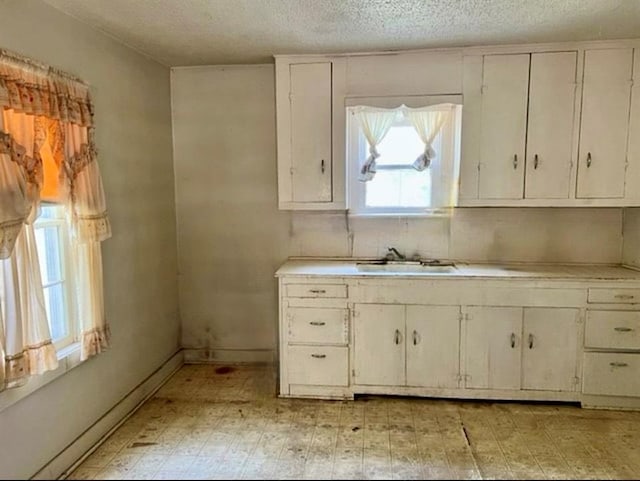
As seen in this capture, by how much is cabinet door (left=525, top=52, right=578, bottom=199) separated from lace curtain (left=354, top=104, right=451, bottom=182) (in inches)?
23.7

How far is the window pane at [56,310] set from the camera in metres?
2.37

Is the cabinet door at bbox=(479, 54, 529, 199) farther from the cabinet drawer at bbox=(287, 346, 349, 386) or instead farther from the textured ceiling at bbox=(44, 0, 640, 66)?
the cabinet drawer at bbox=(287, 346, 349, 386)

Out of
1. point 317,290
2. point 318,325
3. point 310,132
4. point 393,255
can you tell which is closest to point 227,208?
point 310,132

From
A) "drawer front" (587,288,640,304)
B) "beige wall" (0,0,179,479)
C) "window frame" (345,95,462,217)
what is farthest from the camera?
"window frame" (345,95,462,217)

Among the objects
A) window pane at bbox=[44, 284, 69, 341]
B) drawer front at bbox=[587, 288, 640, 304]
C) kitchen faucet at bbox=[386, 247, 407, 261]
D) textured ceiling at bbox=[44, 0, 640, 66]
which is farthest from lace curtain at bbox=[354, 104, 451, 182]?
window pane at bbox=[44, 284, 69, 341]

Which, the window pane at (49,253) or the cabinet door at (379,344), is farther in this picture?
the cabinet door at (379,344)

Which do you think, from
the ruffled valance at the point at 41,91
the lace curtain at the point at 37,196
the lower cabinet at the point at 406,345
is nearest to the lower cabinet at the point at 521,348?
the lower cabinet at the point at 406,345

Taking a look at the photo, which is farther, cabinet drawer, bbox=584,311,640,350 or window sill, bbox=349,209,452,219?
window sill, bbox=349,209,452,219

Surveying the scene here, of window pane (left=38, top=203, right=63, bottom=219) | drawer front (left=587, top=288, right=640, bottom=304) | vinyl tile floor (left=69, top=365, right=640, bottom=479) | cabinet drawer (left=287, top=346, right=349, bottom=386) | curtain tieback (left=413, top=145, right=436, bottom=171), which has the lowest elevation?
vinyl tile floor (left=69, top=365, right=640, bottom=479)

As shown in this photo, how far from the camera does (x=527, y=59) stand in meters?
3.16

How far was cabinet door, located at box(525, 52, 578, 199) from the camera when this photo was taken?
3.14 meters

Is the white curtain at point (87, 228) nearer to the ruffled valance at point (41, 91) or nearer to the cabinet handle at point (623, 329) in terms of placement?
the ruffled valance at point (41, 91)

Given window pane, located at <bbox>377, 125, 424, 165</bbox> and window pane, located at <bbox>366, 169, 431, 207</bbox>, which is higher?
window pane, located at <bbox>377, 125, 424, 165</bbox>

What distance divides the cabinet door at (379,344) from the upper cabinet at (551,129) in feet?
3.33
